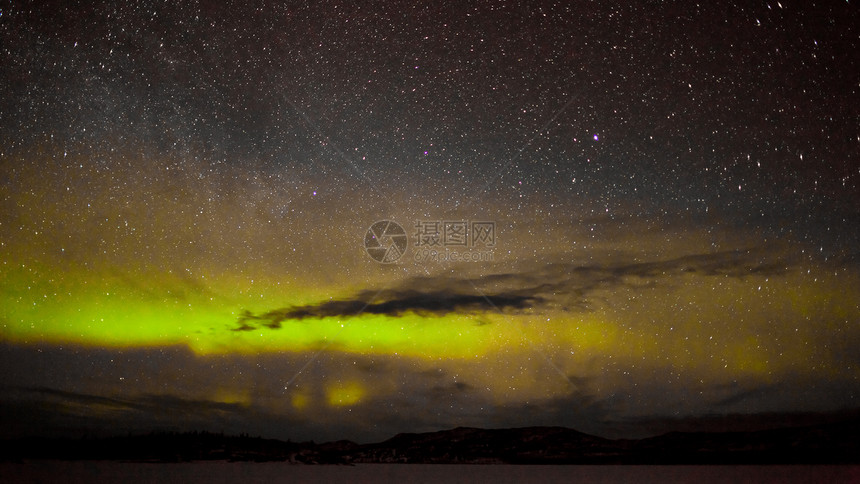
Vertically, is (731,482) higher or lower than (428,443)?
lower

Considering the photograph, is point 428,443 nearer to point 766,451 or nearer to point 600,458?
point 600,458

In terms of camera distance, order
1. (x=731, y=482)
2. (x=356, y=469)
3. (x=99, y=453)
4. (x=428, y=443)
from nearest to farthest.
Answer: (x=99, y=453), (x=428, y=443), (x=731, y=482), (x=356, y=469)

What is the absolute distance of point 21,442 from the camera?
11656 millimetres

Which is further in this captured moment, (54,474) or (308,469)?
(308,469)

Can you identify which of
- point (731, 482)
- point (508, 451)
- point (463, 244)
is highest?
point (463, 244)

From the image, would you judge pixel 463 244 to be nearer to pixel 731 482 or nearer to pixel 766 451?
pixel 766 451

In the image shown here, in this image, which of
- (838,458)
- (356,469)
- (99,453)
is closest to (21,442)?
(99,453)

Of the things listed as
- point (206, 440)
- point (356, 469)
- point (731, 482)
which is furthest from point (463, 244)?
point (356, 469)

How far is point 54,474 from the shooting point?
524 inches

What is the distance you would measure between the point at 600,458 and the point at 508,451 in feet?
8.74

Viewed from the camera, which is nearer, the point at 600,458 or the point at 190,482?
the point at 600,458

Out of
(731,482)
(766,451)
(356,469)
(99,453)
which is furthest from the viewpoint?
(356,469)

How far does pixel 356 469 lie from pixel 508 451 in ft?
44.4

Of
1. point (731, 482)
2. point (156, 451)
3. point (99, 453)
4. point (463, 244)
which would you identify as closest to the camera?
point (463, 244)
